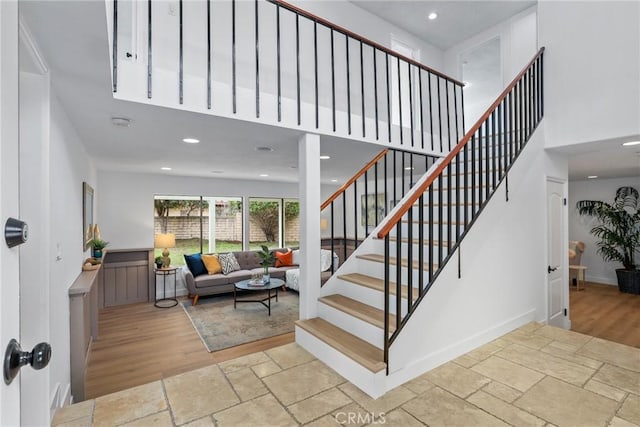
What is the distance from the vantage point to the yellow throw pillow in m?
6.19

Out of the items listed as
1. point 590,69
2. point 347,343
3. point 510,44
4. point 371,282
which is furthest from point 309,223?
A: point 510,44

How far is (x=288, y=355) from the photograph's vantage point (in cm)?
271

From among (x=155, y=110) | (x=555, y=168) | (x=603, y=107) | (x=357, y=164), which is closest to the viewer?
(x=155, y=110)

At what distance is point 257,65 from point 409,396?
2.72 m

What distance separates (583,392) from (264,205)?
675 centimetres

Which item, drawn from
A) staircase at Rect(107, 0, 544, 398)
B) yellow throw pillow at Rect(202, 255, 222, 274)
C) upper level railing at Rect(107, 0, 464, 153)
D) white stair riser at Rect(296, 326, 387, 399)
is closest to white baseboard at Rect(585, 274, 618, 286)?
upper level railing at Rect(107, 0, 464, 153)

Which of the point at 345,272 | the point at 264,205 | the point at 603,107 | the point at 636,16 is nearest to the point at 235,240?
the point at 264,205

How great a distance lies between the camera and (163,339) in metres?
4.14

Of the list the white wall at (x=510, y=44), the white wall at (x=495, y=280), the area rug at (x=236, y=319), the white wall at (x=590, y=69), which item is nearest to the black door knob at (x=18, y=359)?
the white wall at (x=495, y=280)

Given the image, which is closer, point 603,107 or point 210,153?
point 603,107

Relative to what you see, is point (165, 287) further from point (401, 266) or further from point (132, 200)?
point (401, 266)

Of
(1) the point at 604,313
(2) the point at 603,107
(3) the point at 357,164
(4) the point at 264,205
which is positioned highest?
(2) the point at 603,107

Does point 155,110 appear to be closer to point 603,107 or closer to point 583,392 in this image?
point 583,392

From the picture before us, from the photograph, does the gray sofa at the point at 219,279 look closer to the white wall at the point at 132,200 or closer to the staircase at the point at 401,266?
the white wall at the point at 132,200
